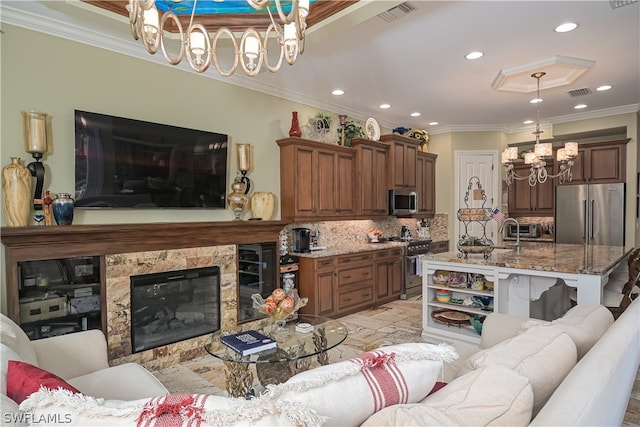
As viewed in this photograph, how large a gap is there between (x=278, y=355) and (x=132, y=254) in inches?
71.8

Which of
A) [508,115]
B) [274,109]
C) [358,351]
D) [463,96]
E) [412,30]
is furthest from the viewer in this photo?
[508,115]

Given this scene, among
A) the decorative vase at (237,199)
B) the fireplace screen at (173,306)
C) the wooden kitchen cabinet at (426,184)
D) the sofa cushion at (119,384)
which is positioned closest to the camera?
the sofa cushion at (119,384)

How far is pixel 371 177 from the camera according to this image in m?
5.82

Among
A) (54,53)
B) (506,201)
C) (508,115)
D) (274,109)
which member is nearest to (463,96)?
(508,115)

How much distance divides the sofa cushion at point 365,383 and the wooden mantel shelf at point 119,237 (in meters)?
2.60

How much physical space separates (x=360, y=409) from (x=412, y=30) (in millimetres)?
3220

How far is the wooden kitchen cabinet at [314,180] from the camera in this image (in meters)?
4.76

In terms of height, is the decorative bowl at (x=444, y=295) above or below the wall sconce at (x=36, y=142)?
below

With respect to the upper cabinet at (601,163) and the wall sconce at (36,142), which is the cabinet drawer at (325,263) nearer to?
the wall sconce at (36,142)

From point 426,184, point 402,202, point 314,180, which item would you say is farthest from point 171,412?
point 426,184

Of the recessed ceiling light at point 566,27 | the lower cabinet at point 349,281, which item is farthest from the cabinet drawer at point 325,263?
the recessed ceiling light at point 566,27

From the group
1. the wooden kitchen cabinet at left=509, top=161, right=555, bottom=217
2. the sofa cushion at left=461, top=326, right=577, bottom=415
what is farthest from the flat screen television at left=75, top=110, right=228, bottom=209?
the wooden kitchen cabinet at left=509, top=161, right=555, bottom=217

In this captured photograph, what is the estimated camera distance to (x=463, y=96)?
17.3 ft

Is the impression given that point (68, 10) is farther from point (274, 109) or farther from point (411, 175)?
point (411, 175)
